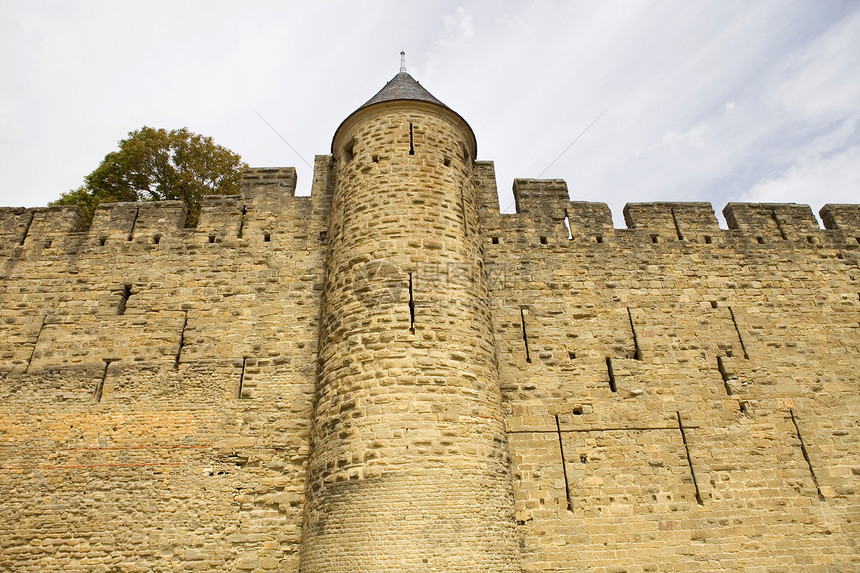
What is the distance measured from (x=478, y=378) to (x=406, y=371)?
40.8 inches

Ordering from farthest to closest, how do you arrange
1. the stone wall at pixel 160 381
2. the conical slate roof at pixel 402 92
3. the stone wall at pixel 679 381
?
the conical slate roof at pixel 402 92 → the stone wall at pixel 679 381 → the stone wall at pixel 160 381

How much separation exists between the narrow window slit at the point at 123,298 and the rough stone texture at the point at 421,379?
0.04 m

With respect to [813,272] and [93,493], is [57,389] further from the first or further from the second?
[813,272]

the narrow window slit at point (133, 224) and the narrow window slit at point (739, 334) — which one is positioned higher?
the narrow window slit at point (133, 224)

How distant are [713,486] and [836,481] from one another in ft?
6.38

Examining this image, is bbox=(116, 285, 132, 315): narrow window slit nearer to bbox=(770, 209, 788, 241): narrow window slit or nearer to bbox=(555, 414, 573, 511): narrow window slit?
bbox=(555, 414, 573, 511): narrow window slit

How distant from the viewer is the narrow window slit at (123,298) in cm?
894

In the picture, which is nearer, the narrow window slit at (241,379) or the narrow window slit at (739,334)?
the narrow window slit at (241,379)

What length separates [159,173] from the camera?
13359 mm

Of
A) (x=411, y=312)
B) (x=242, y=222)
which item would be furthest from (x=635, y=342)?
(x=242, y=222)

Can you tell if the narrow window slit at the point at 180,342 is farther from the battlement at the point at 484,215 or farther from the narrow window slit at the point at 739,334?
the narrow window slit at the point at 739,334

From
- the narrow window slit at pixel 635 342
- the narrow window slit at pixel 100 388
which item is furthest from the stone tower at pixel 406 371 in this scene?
the narrow window slit at pixel 100 388

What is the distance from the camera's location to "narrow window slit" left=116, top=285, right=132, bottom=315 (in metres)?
8.94

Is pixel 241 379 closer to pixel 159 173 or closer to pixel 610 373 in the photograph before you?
pixel 610 373
